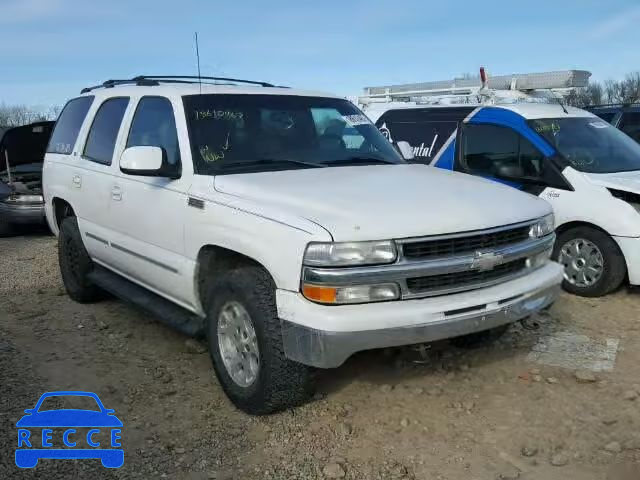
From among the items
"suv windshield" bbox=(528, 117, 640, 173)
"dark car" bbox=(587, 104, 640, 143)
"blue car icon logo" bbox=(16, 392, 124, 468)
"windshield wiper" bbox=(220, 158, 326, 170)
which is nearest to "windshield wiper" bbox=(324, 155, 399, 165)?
"windshield wiper" bbox=(220, 158, 326, 170)

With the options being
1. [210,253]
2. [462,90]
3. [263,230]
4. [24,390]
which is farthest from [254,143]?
[462,90]

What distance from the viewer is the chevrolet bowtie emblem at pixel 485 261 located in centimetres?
328

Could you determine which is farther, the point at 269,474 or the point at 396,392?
the point at 396,392

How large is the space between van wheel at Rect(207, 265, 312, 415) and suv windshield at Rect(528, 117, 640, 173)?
406 cm

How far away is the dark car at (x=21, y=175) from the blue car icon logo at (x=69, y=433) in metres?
6.75

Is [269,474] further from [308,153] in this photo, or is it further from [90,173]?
[90,173]

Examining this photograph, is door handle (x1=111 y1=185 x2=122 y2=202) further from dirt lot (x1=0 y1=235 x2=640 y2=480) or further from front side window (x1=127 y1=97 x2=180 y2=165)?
dirt lot (x1=0 y1=235 x2=640 y2=480)

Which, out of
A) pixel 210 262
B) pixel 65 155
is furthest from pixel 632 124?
pixel 210 262

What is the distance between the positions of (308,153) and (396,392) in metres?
1.70

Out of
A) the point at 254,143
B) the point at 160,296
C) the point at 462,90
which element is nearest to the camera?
the point at 254,143

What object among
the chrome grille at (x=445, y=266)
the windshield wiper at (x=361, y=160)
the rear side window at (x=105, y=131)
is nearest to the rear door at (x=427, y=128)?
the windshield wiper at (x=361, y=160)

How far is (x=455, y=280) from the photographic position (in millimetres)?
3271

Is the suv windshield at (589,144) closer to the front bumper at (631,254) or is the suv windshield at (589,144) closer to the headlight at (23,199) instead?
the front bumper at (631,254)

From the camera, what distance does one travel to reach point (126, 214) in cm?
466
